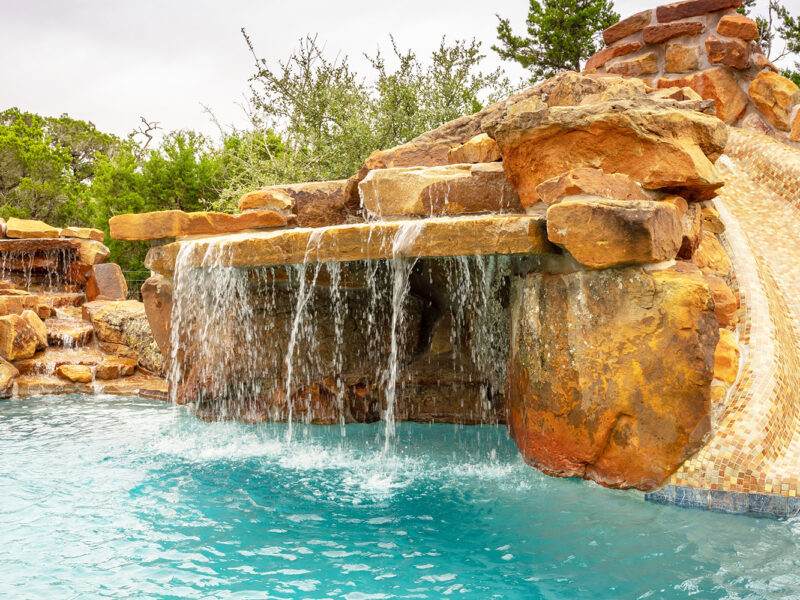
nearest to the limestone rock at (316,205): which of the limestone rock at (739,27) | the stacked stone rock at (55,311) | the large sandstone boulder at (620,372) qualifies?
the large sandstone boulder at (620,372)

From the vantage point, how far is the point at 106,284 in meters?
12.5

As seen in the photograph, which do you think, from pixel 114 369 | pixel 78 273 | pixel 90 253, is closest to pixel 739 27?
pixel 114 369

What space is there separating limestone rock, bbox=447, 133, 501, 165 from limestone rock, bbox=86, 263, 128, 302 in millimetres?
9235

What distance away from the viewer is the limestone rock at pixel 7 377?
7796 millimetres

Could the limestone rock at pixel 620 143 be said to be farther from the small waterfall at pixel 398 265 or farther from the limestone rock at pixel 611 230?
the small waterfall at pixel 398 265

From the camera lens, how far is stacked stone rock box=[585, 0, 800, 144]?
8008 millimetres

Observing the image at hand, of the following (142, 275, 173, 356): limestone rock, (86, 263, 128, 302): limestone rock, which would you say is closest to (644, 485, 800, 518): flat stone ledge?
(142, 275, 173, 356): limestone rock

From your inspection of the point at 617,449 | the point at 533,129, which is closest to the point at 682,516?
the point at 617,449

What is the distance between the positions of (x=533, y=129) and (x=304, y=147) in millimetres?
9355

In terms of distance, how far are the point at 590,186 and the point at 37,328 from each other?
27.7 ft

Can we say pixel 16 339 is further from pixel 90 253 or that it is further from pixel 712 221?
pixel 712 221

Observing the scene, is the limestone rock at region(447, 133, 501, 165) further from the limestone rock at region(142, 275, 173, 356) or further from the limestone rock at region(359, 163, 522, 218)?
the limestone rock at region(142, 275, 173, 356)

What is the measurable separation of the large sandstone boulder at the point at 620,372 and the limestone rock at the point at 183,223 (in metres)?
3.26

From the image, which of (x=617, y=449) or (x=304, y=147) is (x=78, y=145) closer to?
(x=304, y=147)
